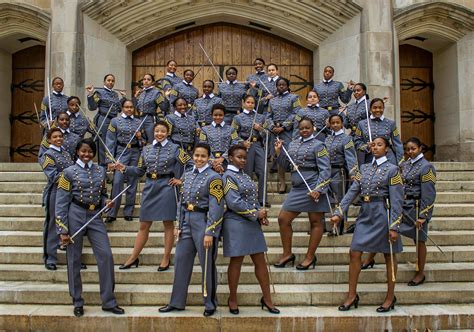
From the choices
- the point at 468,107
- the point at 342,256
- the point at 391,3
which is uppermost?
the point at 391,3

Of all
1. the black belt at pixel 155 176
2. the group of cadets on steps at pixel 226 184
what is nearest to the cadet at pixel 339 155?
the group of cadets on steps at pixel 226 184

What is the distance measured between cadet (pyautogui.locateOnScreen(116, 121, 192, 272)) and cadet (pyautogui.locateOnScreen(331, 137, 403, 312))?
2.05m

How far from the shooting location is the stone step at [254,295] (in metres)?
5.34

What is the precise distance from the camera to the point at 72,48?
413 inches

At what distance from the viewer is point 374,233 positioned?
16.4 feet

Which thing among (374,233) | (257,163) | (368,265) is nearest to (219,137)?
(257,163)

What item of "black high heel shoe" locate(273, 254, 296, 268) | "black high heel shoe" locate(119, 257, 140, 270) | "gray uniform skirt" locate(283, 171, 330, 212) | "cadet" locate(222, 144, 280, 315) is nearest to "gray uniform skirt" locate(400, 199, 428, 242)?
"gray uniform skirt" locate(283, 171, 330, 212)

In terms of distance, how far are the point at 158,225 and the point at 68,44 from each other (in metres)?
5.71

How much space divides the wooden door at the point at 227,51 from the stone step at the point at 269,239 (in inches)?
248

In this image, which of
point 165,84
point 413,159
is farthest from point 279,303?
point 165,84

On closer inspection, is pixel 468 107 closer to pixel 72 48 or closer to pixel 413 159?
pixel 413 159

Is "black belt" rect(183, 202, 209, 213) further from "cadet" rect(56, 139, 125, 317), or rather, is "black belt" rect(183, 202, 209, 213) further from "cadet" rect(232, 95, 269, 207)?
"cadet" rect(232, 95, 269, 207)

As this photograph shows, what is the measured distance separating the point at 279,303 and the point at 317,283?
0.63 m

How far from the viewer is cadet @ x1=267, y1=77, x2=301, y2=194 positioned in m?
7.77
